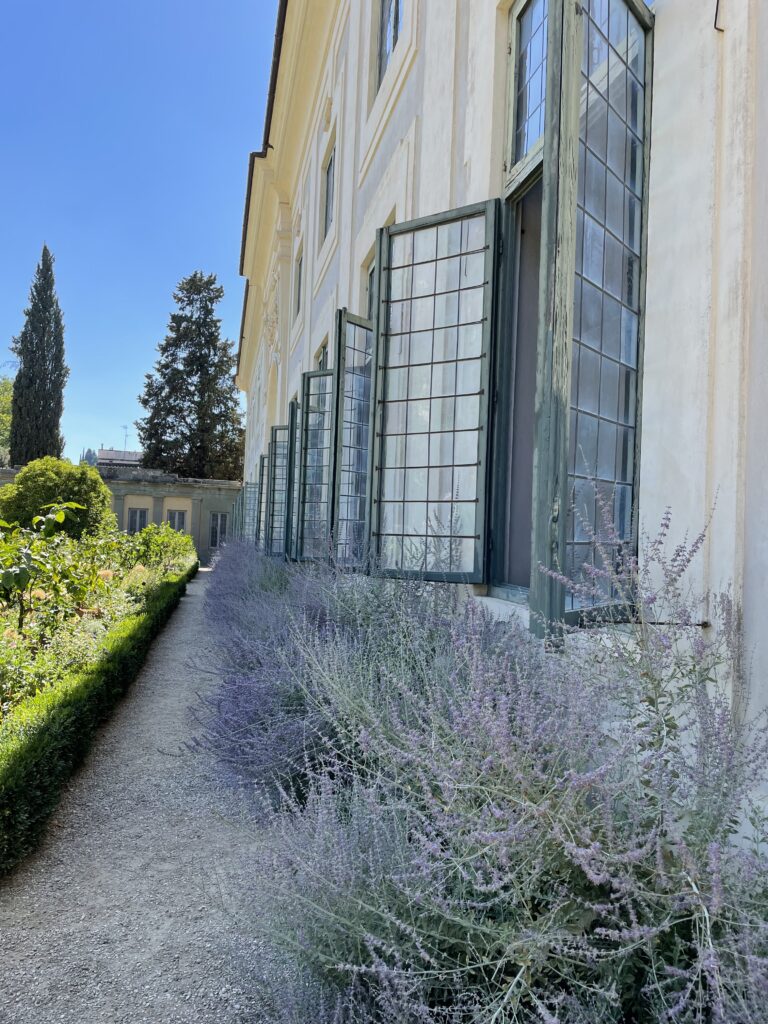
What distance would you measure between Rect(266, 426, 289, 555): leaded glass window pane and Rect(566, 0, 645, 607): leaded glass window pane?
9.82 meters

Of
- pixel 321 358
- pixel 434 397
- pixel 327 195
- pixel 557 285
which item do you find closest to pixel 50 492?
pixel 321 358

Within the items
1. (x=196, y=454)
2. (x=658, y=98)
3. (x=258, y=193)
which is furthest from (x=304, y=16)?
(x=196, y=454)

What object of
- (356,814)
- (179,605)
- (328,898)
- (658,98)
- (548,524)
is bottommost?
(179,605)

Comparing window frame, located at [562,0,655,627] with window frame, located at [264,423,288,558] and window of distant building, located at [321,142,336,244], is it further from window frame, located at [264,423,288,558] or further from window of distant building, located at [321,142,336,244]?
window of distant building, located at [321,142,336,244]

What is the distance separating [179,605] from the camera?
13.0m

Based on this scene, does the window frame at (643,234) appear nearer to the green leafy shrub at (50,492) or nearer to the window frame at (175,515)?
the green leafy shrub at (50,492)

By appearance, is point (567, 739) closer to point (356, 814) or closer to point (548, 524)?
point (356, 814)

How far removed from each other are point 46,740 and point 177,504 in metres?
27.0

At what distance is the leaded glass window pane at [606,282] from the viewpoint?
271 centimetres

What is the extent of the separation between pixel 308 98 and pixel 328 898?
14.8m

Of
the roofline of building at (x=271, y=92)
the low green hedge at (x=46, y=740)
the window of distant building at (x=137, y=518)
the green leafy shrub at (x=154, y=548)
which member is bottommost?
the low green hedge at (x=46, y=740)

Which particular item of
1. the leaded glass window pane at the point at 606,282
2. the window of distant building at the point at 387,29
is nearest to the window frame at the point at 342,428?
the leaded glass window pane at the point at 606,282

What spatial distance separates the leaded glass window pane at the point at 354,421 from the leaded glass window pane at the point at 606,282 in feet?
11.6

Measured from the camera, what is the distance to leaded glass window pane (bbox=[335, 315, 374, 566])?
6.51m
